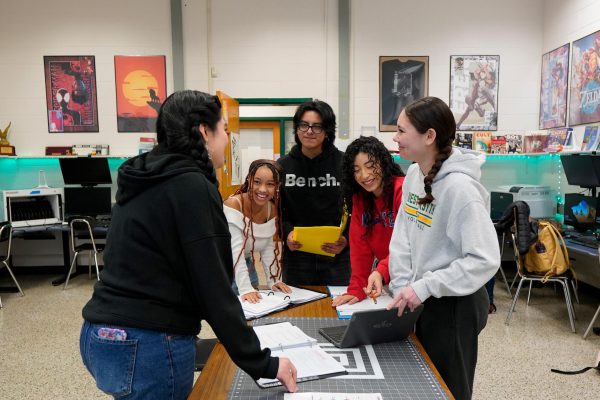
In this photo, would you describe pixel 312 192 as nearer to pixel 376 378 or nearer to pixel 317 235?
pixel 317 235

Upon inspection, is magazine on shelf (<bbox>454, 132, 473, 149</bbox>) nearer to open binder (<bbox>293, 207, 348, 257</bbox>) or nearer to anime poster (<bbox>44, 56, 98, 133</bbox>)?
open binder (<bbox>293, 207, 348, 257</bbox>)

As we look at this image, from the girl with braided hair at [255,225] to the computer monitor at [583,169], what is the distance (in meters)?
3.57

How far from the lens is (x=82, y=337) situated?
42.5 inches

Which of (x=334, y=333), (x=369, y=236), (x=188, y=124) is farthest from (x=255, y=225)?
(x=188, y=124)

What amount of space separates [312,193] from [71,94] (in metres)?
4.88

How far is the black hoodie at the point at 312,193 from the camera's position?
2365 mm

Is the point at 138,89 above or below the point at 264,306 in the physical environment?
above

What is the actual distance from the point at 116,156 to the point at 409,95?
4.06 m

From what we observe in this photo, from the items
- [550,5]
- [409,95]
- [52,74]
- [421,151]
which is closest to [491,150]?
[409,95]

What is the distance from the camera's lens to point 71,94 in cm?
581

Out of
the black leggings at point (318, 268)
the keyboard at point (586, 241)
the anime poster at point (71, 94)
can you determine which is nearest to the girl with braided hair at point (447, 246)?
the black leggings at point (318, 268)

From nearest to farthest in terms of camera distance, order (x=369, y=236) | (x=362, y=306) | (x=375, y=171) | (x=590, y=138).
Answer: (x=362, y=306) < (x=375, y=171) < (x=369, y=236) < (x=590, y=138)

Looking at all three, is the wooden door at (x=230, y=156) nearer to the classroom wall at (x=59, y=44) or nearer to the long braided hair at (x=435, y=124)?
the classroom wall at (x=59, y=44)

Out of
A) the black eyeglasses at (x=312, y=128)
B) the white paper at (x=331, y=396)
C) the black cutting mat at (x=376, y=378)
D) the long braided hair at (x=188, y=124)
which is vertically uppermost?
the black eyeglasses at (x=312, y=128)
